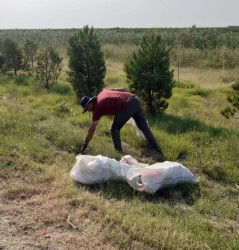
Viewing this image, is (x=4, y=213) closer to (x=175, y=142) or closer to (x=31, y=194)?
(x=31, y=194)

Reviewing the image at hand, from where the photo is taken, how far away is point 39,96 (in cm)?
936

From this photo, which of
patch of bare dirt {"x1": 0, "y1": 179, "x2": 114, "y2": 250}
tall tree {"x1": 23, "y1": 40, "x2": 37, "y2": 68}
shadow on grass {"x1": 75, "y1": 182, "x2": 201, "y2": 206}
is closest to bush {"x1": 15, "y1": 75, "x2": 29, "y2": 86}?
tall tree {"x1": 23, "y1": 40, "x2": 37, "y2": 68}

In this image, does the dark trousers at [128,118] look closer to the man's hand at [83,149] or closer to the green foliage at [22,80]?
the man's hand at [83,149]

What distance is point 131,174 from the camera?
4.02 m

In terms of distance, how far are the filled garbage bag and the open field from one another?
0.41 feet

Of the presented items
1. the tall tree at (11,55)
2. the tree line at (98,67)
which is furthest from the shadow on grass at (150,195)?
the tall tree at (11,55)

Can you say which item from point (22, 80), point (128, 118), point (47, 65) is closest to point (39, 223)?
point (128, 118)

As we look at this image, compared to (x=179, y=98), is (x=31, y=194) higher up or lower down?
lower down

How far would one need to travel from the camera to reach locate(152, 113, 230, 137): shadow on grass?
641cm

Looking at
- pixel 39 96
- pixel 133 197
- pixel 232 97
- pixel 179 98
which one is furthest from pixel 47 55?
pixel 133 197

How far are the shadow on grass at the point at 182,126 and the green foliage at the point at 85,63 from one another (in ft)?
8.00

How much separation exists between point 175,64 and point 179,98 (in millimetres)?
8198

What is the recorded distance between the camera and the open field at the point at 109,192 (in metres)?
3.00

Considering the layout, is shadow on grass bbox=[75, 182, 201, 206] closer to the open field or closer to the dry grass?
the open field
